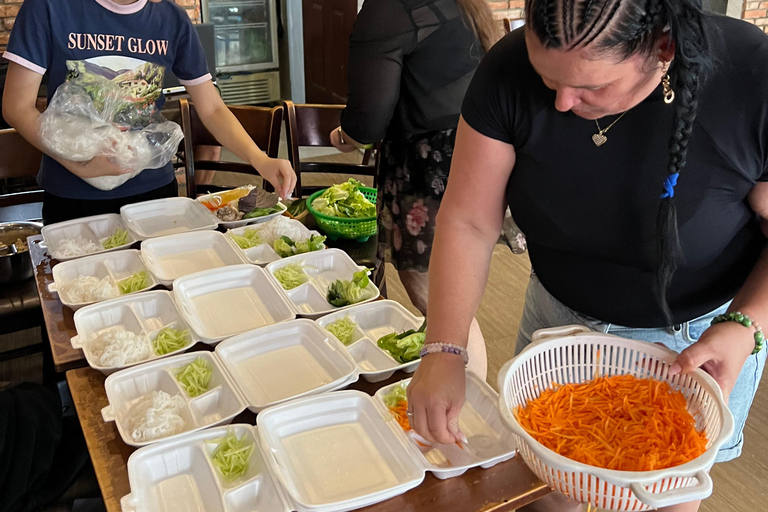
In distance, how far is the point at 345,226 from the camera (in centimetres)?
210

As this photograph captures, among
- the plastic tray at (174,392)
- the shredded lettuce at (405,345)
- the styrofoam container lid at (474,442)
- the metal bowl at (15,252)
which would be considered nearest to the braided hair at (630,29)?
the styrofoam container lid at (474,442)

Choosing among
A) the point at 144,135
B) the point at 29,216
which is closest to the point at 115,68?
the point at 144,135

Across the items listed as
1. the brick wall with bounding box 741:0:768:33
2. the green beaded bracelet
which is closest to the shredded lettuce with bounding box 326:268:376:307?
the green beaded bracelet

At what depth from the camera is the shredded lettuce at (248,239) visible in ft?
6.31

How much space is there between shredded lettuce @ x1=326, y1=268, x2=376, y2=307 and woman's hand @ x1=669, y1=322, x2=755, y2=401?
0.79 m

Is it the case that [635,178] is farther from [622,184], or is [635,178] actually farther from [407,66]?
[407,66]

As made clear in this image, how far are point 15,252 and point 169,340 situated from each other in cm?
78

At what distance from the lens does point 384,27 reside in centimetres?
182

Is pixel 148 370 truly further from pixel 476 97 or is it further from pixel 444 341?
pixel 476 97

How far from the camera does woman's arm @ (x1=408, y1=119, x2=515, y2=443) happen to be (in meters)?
1.09

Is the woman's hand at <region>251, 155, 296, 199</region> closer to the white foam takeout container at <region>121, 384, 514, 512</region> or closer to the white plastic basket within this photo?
the white foam takeout container at <region>121, 384, 514, 512</region>

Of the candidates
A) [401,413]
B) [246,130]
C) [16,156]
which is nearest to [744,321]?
[401,413]

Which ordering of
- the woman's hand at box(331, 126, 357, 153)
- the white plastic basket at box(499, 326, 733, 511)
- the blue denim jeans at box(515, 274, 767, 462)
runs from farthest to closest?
the woman's hand at box(331, 126, 357, 153) < the blue denim jeans at box(515, 274, 767, 462) < the white plastic basket at box(499, 326, 733, 511)

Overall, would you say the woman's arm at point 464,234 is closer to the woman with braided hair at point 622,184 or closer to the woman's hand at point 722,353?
the woman with braided hair at point 622,184
